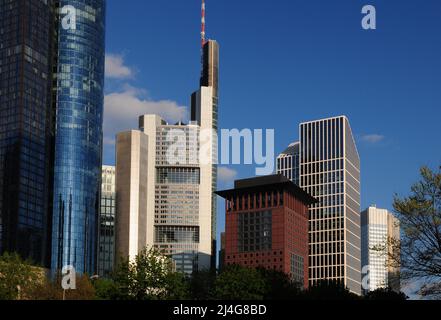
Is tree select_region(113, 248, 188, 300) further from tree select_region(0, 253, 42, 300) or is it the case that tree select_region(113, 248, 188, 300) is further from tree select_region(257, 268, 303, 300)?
tree select_region(257, 268, 303, 300)

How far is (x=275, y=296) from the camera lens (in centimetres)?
14725

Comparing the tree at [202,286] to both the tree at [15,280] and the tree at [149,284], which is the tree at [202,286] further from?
the tree at [15,280]

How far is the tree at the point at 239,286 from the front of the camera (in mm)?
142000

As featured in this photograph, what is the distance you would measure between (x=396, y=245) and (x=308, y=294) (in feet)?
353

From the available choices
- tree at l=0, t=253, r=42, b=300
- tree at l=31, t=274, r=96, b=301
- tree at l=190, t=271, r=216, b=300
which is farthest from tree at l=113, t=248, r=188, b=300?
tree at l=190, t=271, r=216, b=300

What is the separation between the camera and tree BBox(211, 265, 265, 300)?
142 meters

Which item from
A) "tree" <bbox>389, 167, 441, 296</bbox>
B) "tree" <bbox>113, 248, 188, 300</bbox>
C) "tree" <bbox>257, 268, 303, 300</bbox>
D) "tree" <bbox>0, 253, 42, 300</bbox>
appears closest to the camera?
"tree" <bbox>389, 167, 441, 296</bbox>

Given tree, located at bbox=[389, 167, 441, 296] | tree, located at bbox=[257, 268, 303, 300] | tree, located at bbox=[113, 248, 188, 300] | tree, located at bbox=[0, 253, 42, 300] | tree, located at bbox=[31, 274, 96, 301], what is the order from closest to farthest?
tree, located at bbox=[389, 167, 441, 296]
tree, located at bbox=[0, 253, 42, 300]
tree, located at bbox=[113, 248, 188, 300]
tree, located at bbox=[31, 274, 96, 301]
tree, located at bbox=[257, 268, 303, 300]

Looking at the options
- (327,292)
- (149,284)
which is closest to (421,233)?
(149,284)

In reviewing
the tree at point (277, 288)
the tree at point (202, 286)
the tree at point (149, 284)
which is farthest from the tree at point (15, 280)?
the tree at point (277, 288)

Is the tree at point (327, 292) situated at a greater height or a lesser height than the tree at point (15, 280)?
lesser

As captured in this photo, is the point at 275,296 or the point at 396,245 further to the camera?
the point at 275,296
